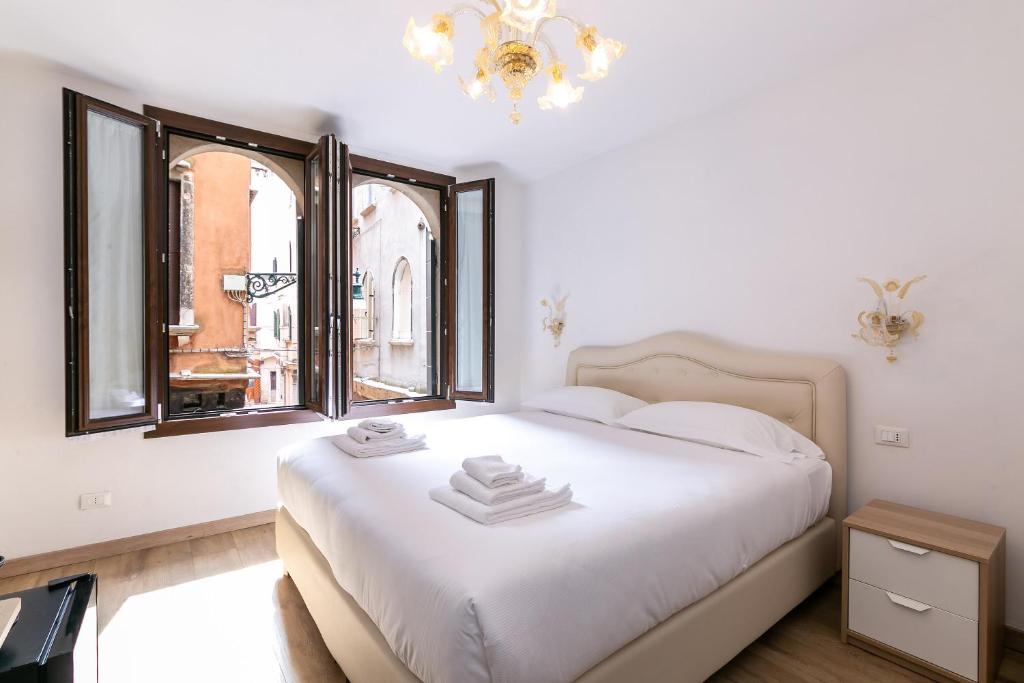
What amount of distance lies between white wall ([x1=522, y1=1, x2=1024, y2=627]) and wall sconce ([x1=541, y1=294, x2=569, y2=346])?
0.92 m

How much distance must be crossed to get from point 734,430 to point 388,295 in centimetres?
762

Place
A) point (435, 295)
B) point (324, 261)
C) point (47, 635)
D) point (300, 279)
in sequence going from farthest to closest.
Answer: point (435, 295) < point (300, 279) < point (324, 261) < point (47, 635)

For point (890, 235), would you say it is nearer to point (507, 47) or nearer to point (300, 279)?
point (507, 47)

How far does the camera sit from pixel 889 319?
7.07 feet

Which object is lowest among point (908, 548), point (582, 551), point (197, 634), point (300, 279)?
point (197, 634)

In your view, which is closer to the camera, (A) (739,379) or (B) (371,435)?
(B) (371,435)

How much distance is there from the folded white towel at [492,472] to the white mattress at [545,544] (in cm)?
14

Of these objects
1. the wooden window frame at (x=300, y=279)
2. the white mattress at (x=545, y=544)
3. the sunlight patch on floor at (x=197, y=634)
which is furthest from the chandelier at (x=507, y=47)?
the sunlight patch on floor at (x=197, y=634)

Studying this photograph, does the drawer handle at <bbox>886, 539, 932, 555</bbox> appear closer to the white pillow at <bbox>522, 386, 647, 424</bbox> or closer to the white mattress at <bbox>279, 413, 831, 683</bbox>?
the white mattress at <bbox>279, 413, 831, 683</bbox>

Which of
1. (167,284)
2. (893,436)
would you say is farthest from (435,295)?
(893,436)

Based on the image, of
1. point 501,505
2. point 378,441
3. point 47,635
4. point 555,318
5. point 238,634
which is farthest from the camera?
point 555,318

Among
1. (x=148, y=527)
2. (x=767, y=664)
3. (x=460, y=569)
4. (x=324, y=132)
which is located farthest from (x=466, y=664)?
(x=324, y=132)

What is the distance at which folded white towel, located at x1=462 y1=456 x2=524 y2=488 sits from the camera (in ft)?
4.94


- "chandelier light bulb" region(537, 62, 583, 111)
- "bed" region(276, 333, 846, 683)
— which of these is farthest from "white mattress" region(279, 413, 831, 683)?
"chandelier light bulb" region(537, 62, 583, 111)
